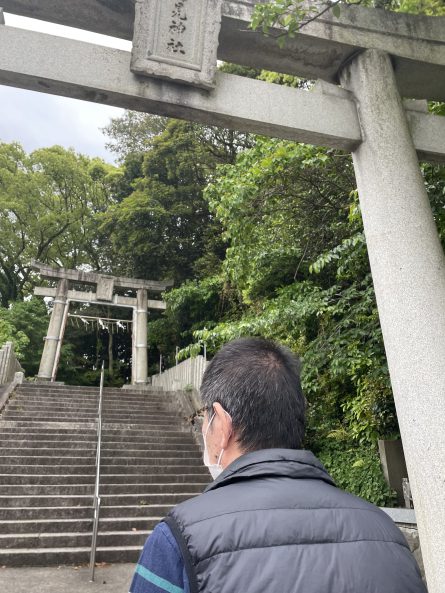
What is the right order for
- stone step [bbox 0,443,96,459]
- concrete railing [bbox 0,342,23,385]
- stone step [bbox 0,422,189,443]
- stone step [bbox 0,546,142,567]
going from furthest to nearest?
concrete railing [bbox 0,342,23,385]
stone step [bbox 0,422,189,443]
stone step [bbox 0,443,96,459]
stone step [bbox 0,546,142,567]

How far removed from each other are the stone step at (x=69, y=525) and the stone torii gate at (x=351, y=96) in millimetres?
3728

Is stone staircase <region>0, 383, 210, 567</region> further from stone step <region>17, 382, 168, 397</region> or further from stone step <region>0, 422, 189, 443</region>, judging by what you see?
stone step <region>17, 382, 168, 397</region>

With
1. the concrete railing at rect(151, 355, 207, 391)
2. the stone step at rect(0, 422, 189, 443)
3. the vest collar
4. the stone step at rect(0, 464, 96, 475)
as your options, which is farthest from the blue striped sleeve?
the concrete railing at rect(151, 355, 207, 391)

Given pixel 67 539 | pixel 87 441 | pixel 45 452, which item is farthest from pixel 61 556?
pixel 87 441

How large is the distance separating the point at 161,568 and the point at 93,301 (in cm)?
1344

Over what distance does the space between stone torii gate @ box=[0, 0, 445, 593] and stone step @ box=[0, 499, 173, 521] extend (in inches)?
148

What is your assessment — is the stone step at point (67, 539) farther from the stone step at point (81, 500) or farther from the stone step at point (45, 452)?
the stone step at point (45, 452)

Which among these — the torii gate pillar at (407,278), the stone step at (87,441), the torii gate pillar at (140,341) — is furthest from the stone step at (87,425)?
the torii gate pillar at (407,278)

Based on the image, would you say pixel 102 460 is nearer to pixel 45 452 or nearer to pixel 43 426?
pixel 45 452

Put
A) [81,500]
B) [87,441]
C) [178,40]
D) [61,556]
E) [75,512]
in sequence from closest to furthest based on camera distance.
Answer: [178,40] < [61,556] < [75,512] < [81,500] < [87,441]

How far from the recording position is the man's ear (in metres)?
1.04

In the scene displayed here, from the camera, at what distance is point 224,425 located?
1.05 meters

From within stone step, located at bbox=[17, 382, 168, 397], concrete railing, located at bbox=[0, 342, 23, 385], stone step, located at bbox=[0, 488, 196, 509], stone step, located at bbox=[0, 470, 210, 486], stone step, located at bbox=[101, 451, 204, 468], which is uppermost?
concrete railing, located at bbox=[0, 342, 23, 385]

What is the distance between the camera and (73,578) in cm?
418
